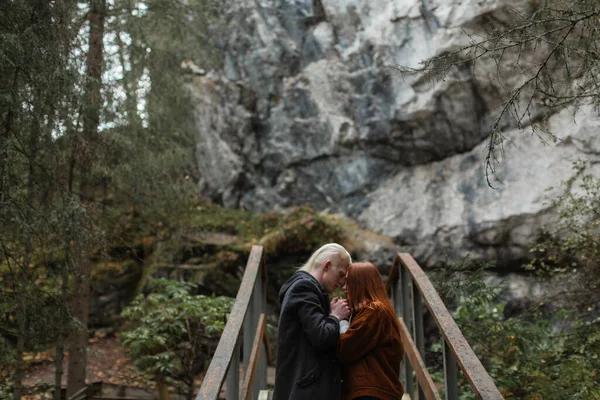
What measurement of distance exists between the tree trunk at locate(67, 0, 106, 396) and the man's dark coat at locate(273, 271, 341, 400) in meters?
3.64

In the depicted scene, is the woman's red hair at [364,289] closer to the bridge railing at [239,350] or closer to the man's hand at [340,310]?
the man's hand at [340,310]

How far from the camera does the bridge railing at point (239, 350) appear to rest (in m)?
2.63

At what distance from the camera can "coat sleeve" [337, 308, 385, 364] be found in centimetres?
281

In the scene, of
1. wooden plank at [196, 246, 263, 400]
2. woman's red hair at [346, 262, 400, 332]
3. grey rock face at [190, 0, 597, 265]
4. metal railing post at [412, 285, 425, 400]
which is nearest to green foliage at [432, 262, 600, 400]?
metal railing post at [412, 285, 425, 400]

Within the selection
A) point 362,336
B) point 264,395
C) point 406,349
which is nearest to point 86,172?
point 264,395

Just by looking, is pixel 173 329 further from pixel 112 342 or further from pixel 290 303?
pixel 112 342

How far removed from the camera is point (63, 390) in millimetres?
7598

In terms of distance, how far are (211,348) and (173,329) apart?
1658 mm

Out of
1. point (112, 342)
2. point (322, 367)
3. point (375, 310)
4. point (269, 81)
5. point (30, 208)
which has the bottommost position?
point (112, 342)

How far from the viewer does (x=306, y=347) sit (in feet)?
9.49

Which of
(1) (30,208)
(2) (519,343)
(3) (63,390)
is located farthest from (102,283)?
(2) (519,343)

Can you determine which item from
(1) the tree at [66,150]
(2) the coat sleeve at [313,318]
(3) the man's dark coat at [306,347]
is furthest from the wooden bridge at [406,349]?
(1) the tree at [66,150]

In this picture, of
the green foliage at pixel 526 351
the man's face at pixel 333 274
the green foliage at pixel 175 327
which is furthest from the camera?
the green foliage at pixel 175 327

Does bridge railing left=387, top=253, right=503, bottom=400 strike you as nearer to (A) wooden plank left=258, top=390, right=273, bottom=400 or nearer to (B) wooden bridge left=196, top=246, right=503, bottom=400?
(B) wooden bridge left=196, top=246, right=503, bottom=400
